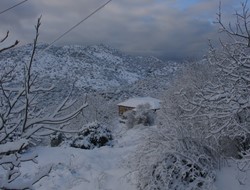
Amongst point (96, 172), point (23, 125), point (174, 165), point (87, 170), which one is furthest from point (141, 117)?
point (23, 125)

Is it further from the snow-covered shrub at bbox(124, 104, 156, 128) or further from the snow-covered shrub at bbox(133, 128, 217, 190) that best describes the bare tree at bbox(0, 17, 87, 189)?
the snow-covered shrub at bbox(124, 104, 156, 128)

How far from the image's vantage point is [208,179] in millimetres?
9836

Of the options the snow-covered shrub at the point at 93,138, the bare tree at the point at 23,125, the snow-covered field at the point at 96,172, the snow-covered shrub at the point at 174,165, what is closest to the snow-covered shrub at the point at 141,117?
the snow-covered shrub at the point at 93,138

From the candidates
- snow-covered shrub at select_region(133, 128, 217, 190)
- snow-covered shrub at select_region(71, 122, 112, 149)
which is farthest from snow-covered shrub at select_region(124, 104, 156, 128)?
snow-covered shrub at select_region(133, 128, 217, 190)

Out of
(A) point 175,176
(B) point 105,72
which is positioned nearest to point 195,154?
(A) point 175,176

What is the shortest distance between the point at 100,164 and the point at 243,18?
8846 mm

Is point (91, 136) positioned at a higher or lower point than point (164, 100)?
lower

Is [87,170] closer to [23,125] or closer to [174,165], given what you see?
[174,165]

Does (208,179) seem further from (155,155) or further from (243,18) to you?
(243,18)

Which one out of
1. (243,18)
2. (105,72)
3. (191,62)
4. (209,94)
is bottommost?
(209,94)

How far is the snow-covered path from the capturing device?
39.2 ft

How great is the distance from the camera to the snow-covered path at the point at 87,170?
1196cm

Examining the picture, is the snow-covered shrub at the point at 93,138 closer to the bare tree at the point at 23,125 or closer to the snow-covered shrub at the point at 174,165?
the snow-covered shrub at the point at 174,165

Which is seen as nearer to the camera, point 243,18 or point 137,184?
point 243,18
